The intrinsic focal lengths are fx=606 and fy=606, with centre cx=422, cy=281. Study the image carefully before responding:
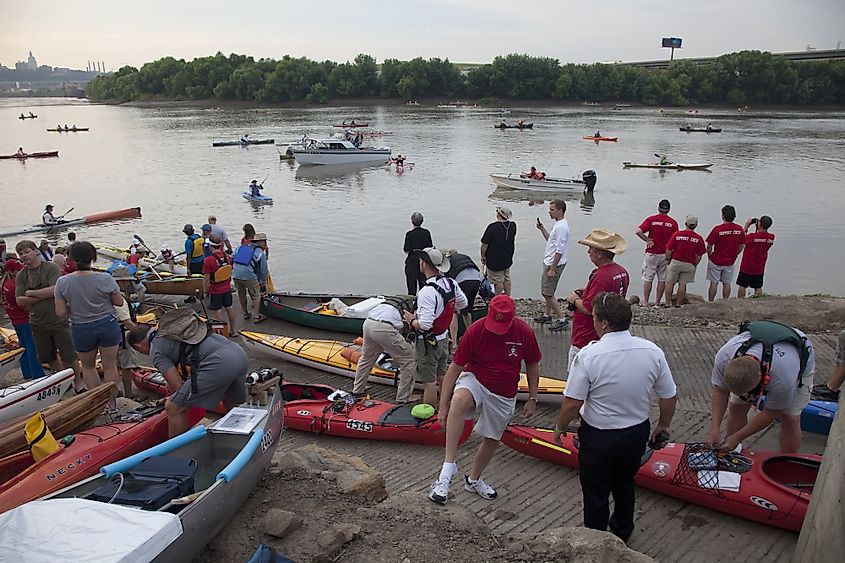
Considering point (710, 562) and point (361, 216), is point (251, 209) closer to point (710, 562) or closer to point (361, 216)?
point (361, 216)

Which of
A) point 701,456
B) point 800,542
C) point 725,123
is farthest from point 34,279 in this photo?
point 725,123

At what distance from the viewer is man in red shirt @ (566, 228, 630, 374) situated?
5.60 m

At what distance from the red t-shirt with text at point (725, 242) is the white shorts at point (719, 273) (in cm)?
9

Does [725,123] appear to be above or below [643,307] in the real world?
above

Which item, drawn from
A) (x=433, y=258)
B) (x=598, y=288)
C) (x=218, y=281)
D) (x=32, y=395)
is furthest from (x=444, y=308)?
(x=218, y=281)

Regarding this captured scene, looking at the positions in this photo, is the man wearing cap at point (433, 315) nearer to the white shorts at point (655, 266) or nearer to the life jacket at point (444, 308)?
the life jacket at point (444, 308)

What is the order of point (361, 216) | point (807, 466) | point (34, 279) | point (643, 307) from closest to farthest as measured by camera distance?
1. point (807, 466)
2. point (34, 279)
3. point (643, 307)
4. point (361, 216)

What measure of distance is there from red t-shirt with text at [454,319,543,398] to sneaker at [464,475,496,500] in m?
0.87

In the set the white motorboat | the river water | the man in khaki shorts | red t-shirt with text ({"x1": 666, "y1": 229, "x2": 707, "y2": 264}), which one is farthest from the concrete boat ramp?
the white motorboat

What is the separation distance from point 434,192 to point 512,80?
84276mm

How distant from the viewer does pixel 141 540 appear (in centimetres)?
331

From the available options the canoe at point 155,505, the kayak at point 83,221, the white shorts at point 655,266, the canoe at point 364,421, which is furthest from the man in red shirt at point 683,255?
the kayak at point 83,221

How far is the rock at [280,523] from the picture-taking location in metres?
4.05

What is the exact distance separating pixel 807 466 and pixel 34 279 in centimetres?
810
